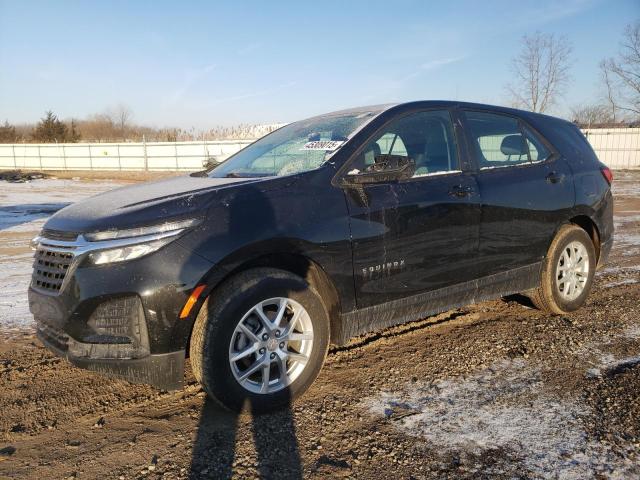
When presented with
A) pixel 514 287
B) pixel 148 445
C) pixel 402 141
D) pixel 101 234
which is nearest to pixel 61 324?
pixel 101 234

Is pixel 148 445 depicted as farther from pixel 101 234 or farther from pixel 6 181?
pixel 6 181

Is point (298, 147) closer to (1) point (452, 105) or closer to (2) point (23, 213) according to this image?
(1) point (452, 105)

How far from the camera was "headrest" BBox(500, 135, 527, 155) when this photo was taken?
4148 mm

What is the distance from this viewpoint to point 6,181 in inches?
1039

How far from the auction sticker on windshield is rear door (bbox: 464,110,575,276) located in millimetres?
1174

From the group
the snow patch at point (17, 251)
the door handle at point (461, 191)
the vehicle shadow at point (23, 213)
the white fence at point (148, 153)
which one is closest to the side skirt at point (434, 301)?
the door handle at point (461, 191)

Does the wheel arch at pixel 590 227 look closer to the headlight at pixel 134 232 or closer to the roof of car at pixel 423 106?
the roof of car at pixel 423 106

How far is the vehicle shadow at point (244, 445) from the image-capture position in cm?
231

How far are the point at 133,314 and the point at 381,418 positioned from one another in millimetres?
1483

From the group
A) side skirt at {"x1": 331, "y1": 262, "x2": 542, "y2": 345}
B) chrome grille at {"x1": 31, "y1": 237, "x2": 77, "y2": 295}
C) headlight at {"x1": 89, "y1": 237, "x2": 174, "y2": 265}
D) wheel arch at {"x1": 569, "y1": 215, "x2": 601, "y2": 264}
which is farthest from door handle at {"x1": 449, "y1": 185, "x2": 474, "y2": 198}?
chrome grille at {"x1": 31, "y1": 237, "x2": 77, "y2": 295}

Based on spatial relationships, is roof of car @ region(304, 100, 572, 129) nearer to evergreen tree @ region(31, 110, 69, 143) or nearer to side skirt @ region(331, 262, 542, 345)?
side skirt @ region(331, 262, 542, 345)

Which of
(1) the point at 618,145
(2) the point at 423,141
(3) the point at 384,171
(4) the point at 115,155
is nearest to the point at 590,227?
(2) the point at 423,141

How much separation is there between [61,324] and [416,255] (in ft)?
7.28

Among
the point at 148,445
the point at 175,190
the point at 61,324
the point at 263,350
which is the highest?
the point at 175,190
